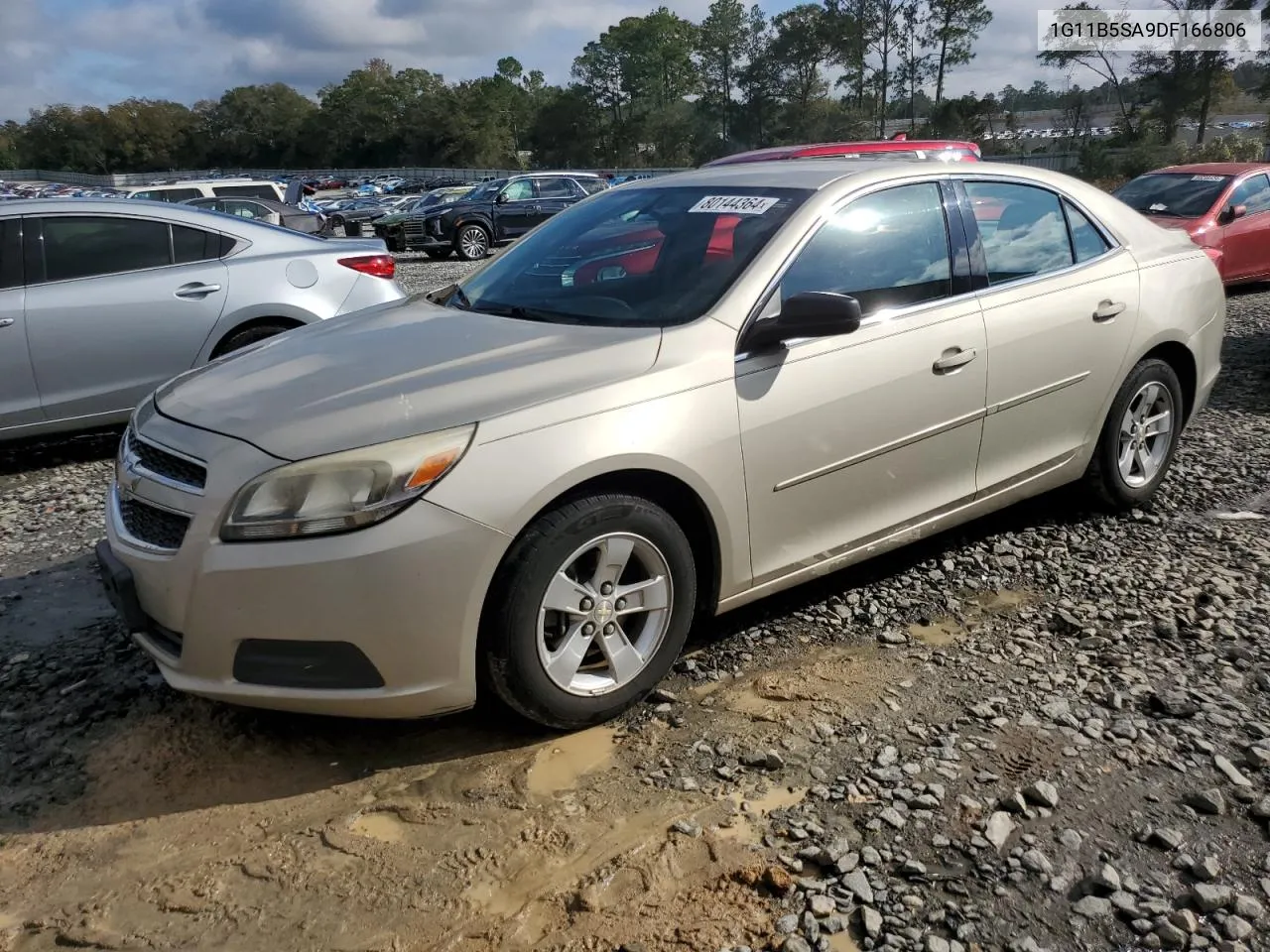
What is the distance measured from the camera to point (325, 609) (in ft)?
8.45

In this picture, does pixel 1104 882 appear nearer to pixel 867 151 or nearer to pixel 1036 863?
pixel 1036 863

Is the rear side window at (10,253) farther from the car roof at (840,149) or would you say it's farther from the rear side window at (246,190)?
the rear side window at (246,190)

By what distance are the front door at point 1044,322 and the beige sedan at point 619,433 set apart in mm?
14

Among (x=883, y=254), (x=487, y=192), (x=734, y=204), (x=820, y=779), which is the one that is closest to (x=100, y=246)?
(x=734, y=204)

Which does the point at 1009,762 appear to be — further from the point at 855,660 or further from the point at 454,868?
the point at 454,868

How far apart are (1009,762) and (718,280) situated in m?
1.71

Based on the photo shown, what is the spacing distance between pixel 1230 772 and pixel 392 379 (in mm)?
2579

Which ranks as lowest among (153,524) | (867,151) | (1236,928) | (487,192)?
(1236,928)

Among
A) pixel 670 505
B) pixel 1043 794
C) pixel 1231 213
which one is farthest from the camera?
pixel 1231 213

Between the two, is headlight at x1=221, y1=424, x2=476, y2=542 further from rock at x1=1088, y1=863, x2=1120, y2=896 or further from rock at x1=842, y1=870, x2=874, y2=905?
rock at x1=1088, y1=863, x2=1120, y2=896

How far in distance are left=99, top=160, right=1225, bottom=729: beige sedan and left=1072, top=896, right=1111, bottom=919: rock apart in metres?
1.29

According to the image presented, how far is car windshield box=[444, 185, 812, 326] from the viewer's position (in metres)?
3.38

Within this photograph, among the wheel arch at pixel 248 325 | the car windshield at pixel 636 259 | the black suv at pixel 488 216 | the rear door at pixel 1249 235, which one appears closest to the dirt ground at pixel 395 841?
the car windshield at pixel 636 259

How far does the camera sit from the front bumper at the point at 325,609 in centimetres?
256
